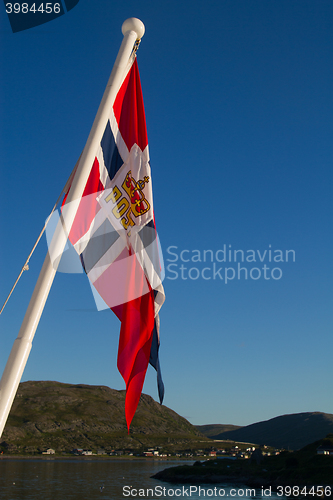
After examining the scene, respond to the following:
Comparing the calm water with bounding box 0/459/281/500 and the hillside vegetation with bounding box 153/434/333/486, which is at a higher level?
the hillside vegetation with bounding box 153/434/333/486

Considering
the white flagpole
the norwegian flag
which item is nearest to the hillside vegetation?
the norwegian flag

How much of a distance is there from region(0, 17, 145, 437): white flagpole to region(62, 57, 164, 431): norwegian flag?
1.04 metres

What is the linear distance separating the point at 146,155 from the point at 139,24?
246 cm

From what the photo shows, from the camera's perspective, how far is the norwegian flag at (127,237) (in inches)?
306

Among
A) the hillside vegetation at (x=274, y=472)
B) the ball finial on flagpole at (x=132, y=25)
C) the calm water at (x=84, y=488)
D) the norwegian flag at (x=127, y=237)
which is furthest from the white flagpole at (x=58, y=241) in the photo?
the calm water at (x=84, y=488)

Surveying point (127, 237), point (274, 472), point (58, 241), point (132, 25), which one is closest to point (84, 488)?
point (274, 472)

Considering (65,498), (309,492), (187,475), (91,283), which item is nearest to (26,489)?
(65,498)

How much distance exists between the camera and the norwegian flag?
7.77m

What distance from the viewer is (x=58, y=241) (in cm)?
620

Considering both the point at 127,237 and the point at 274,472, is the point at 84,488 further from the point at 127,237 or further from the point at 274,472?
the point at 127,237

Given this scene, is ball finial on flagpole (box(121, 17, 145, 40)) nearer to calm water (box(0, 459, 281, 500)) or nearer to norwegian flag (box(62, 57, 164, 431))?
norwegian flag (box(62, 57, 164, 431))

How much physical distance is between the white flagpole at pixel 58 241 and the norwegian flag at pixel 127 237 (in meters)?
1.04

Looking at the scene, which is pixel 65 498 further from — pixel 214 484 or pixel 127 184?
pixel 127 184

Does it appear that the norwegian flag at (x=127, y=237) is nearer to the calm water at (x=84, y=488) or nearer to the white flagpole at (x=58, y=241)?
the white flagpole at (x=58, y=241)
